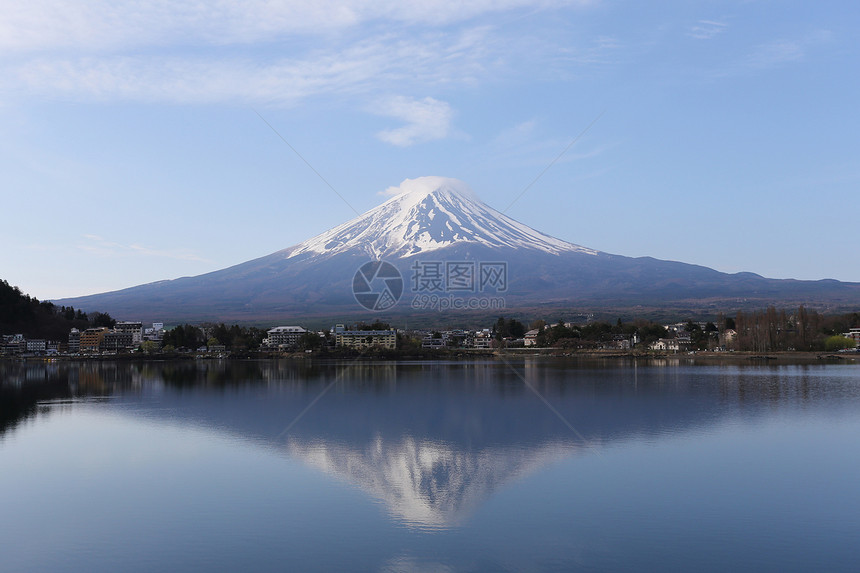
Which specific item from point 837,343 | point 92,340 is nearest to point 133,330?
point 92,340

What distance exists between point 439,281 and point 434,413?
265 feet

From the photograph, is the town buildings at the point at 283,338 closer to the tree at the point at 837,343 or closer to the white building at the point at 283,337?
the white building at the point at 283,337

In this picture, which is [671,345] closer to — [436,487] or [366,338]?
[366,338]

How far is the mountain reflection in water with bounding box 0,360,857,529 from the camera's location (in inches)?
437

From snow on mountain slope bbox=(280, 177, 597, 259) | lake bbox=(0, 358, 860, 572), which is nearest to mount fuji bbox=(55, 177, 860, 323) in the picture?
snow on mountain slope bbox=(280, 177, 597, 259)

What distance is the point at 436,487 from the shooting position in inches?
403

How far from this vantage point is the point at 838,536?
25.5ft

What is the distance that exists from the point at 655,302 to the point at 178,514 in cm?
9285

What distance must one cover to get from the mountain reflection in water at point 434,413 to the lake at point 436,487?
0.09 metres

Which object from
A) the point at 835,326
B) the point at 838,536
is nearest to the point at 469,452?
the point at 838,536

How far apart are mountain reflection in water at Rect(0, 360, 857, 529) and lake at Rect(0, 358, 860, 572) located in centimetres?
9

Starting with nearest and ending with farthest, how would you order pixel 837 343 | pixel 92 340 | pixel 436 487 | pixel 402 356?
1. pixel 436 487
2. pixel 837 343
3. pixel 402 356
4. pixel 92 340

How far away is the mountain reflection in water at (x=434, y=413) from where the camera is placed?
1110cm


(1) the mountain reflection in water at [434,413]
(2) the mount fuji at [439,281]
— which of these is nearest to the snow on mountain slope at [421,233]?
(2) the mount fuji at [439,281]
